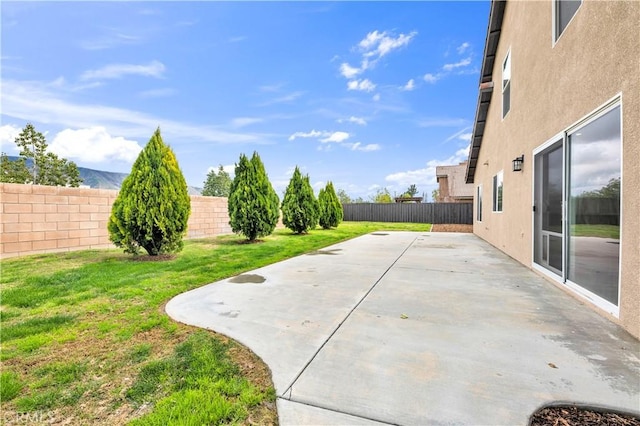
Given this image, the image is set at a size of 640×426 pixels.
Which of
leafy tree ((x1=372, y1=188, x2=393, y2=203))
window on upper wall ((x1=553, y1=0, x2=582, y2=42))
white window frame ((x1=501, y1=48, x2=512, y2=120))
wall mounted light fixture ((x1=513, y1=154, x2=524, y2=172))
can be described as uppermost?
white window frame ((x1=501, y1=48, x2=512, y2=120))

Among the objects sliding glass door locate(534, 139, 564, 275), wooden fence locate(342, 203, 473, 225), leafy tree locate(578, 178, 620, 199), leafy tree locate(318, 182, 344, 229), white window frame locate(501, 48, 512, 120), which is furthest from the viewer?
wooden fence locate(342, 203, 473, 225)

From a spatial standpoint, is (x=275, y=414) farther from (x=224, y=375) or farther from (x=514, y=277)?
(x=514, y=277)

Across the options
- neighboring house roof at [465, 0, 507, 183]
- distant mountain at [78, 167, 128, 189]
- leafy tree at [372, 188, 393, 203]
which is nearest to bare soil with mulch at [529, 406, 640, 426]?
Answer: neighboring house roof at [465, 0, 507, 183]

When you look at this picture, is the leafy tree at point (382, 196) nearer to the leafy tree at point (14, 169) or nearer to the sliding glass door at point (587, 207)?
the sliding glass door at point (587, 207)

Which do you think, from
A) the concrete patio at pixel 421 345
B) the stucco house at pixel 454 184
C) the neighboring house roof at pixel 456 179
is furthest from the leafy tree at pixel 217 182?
the concrete patio at pixel 421 345

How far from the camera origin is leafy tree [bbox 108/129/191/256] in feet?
19.5

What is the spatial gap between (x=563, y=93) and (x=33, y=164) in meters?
33.0

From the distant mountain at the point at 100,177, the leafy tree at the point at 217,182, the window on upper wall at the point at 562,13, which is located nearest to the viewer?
the window on upper wall at the point at 562,13

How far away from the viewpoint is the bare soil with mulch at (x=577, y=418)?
57.7 inches

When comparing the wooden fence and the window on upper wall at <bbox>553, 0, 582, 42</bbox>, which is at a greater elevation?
the window on upper wall at <bbox>553, 0, 582, 42</bbox>

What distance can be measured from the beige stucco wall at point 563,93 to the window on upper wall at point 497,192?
0.24 m

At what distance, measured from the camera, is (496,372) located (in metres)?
1.91

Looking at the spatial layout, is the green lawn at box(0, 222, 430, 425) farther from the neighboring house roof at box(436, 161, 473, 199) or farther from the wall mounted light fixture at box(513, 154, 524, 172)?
the neighboring house roof at box(436, 161, 473, 199)

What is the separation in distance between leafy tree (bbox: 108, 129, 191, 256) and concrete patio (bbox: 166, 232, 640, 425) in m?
2.73
